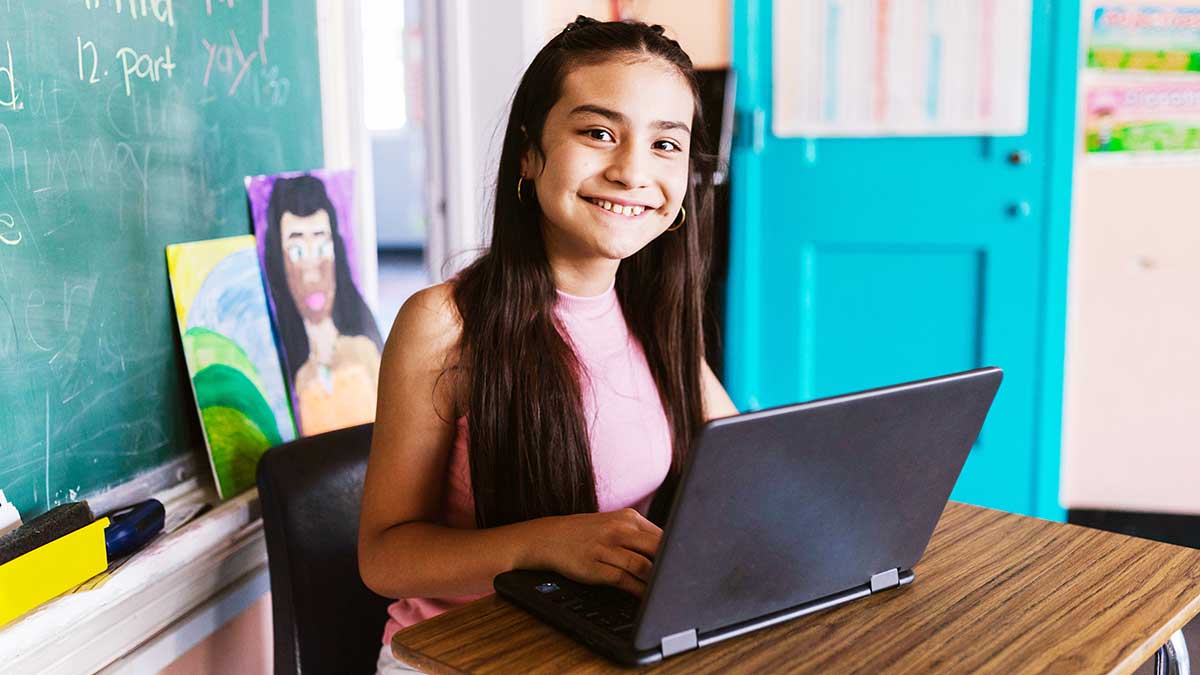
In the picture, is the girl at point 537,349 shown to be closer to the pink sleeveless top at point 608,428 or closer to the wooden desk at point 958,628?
the pink sleeveless top at point 608,428

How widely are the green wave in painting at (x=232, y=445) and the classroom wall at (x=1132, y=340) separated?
2.45 metres

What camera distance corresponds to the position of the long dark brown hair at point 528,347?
1234mm

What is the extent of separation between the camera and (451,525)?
1287mm

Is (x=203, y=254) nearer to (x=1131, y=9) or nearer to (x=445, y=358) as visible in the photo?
(x=445, y=358)

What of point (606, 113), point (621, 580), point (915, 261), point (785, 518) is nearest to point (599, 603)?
point (621, 580)

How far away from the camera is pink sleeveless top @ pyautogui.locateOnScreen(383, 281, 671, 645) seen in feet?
4.15

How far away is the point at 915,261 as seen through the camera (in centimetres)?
323

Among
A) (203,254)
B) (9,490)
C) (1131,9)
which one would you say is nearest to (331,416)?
(203,254)

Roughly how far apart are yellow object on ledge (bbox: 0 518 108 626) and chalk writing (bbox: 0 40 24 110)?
438 millimetres

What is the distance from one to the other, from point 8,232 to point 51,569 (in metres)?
0.34

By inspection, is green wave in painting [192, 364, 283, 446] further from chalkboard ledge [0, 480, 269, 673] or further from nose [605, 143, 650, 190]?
nose [605, 143, 650, 190]

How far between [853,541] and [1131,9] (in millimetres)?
2596

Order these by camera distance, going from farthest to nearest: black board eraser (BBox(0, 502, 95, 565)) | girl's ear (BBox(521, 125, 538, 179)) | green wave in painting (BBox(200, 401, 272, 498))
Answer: green wave in painting (BBox(200, 401, 272, 498)) → girl's ear (BBox(521, 125, 538, 179)) → black board eraser (BBox(0, 502, 95, 565))

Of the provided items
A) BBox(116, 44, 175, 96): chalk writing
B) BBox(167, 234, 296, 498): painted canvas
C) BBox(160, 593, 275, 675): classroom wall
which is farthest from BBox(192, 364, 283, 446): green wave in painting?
BBox(116, 44, 175, 96): chalk writing
